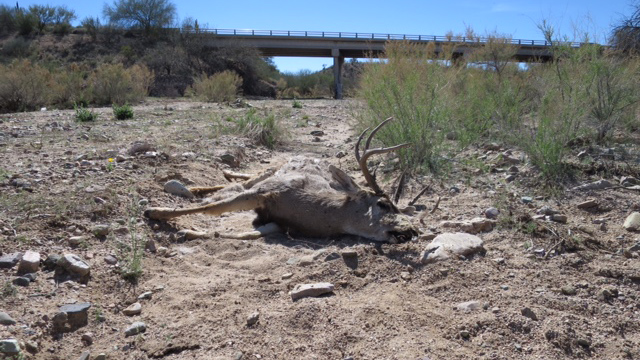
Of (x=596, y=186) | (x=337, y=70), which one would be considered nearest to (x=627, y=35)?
(x=596, y=186)

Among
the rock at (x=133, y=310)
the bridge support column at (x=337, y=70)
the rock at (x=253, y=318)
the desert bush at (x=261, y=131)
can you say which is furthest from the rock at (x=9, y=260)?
the bridge support column at (x=337, y=70)

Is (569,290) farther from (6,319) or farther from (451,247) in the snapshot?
(6,319)

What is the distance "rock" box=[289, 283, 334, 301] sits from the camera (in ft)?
12.5

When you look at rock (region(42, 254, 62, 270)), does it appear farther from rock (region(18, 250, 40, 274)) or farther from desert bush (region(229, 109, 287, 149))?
desert bush (region(229, 109, 287, 149))

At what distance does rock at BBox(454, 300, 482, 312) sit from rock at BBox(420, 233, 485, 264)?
2.22 feet

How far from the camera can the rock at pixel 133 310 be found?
11.8 ft

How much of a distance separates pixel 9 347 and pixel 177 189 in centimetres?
340

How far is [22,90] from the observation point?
14258mm

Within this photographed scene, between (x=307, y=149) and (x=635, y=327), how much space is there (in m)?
7.18

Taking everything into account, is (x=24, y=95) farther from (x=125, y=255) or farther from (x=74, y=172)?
(x=125, y=255)

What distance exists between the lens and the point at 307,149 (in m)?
10.0

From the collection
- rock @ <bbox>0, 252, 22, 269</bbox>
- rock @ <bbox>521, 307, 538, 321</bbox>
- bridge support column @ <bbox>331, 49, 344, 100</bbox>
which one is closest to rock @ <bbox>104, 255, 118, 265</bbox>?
rock @ <bbox>0, 252, 22, 269</bbox>

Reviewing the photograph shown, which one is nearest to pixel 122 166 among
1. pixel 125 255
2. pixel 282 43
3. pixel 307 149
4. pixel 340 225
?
pixel 125 255

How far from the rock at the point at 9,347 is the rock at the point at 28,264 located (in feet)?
3.13
